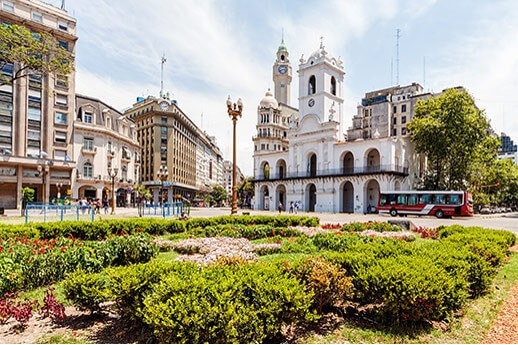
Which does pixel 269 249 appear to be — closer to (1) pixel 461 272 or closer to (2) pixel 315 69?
(1) pixel 461 272

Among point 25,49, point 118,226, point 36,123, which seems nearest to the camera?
point 118,226

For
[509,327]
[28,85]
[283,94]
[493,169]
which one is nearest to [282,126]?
[283,94]

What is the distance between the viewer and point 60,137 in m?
41.5

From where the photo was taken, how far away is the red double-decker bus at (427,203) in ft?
91.5

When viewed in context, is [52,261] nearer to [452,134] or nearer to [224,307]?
[224,307]

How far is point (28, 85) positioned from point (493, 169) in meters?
66.9

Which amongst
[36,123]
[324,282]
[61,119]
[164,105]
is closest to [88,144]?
[61,119]

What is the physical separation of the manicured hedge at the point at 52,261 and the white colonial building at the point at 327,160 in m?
35.2

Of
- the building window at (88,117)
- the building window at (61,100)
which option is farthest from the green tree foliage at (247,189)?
the building window at (61,100)

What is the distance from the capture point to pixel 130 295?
13.9 ft

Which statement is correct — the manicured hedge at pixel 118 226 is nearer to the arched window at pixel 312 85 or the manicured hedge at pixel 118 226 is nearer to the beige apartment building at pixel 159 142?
the arched window at pixel 312 85

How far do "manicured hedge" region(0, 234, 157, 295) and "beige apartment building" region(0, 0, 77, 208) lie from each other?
3360cm

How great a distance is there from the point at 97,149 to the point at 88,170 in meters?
3.35

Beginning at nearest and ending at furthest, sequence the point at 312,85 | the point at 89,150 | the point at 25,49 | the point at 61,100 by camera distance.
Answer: the point at 25,49 → the point at 61,100 → the point at 89,150 → the point at 312,85
